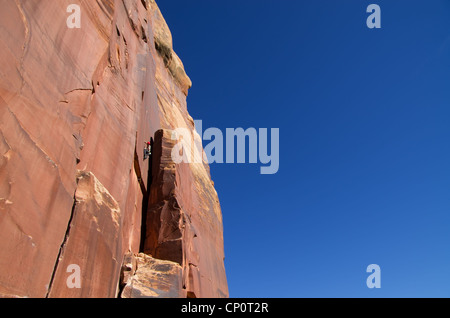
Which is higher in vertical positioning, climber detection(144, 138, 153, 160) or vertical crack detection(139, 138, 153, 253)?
climber detection(144, 138, 153, 160)

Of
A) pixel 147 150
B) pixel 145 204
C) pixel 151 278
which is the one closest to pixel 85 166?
pixel 151 278

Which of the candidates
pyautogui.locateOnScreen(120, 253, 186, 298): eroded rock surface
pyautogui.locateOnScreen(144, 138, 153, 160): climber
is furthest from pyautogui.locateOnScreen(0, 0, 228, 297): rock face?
pyautogui.locateOnScreen(144, 138, 153, 160): climber

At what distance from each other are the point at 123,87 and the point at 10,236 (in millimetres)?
9777

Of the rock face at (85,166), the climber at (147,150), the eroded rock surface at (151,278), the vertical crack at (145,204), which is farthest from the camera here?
the climber at (147,150)

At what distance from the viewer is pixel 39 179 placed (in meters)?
Result: 8.77


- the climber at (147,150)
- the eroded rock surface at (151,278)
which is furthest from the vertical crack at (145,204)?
the eroded rock surface at (151,278)

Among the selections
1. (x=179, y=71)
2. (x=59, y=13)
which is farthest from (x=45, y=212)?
(x=179, y=71)

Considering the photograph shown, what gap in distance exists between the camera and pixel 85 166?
11.6m

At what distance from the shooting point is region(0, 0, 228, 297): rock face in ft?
26.8

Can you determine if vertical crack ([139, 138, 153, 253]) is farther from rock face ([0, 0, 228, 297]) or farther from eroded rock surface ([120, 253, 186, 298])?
eroded rock surface ([120, 253, 186, 298])

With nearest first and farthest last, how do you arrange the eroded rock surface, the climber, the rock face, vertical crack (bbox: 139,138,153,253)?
the rock face → the eroded rock surface → vertical crack (bbox: 139,138,153,253) → the climber

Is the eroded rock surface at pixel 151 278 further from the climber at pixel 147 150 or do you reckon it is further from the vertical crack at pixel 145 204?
the climber at pixel 147 150

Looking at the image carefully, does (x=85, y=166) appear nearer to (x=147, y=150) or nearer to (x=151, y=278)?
(x=151, y=278)

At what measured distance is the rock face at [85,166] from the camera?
8172 millimetres
